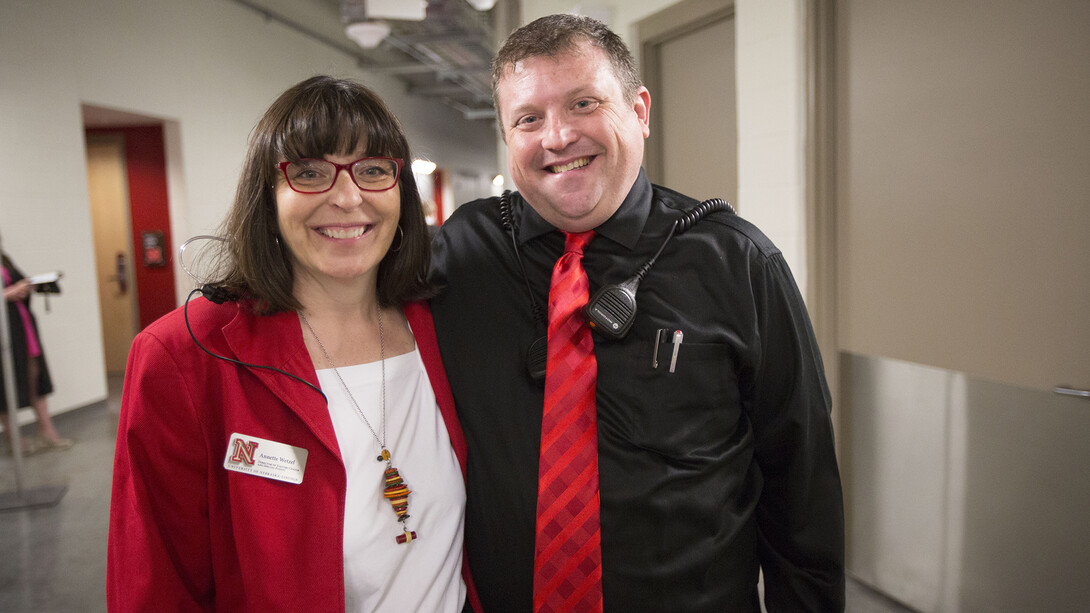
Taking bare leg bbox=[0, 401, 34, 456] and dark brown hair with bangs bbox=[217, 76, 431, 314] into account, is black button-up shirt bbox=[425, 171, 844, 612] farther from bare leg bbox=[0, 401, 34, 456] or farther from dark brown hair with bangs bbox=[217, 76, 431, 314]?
bare leg bbox=[0, 401, 34, 456]

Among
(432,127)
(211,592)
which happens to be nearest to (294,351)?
(211,592)

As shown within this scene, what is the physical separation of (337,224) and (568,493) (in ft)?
2.19

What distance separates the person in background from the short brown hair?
4.52 metres

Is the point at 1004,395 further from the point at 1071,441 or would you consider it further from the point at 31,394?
the point at 31,394

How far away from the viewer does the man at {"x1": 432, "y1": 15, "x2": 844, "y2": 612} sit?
1317mm

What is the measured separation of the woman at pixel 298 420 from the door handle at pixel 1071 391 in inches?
68.6

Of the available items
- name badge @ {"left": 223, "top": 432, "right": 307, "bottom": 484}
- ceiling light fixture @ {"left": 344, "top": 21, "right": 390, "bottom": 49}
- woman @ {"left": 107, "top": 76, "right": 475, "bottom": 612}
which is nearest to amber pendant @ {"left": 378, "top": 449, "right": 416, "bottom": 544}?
woman @ {"left": 107, "top": 76, "right": 475, "bottom": 612}

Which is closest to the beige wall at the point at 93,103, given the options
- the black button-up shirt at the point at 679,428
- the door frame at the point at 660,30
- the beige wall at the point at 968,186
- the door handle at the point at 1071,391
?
the door frame at the point at 660,30

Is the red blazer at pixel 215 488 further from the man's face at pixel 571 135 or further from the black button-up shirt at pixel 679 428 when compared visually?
the man's face at pixel 571 135

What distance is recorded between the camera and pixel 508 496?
1.34m

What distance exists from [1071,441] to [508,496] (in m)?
1.71

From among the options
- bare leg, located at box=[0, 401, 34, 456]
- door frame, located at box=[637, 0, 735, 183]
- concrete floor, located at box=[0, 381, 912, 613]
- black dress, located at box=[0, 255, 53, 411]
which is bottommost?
concrete floor, located at box=[0, 381, 912, 613]

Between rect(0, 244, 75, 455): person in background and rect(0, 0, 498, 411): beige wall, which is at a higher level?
rect(0, 0, 498, 411): beige wall

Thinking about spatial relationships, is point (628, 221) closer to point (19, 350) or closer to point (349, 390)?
point (349, 390)
